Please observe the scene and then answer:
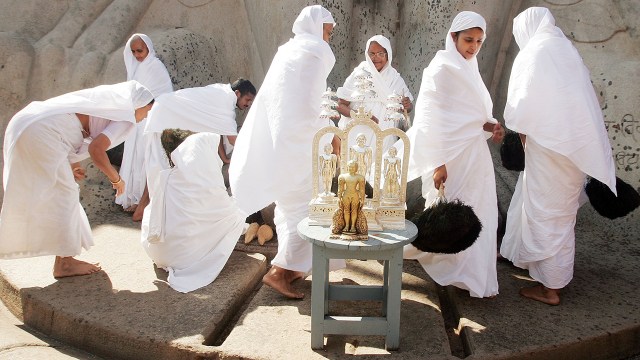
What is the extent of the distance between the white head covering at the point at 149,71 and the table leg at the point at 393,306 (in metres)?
4.01

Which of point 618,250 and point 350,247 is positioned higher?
point 350,247

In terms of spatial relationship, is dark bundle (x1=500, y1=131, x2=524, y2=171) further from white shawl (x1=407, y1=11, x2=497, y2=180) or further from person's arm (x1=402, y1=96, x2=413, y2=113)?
person's arm (x1=402, y1=96, x2=413, y2=113)

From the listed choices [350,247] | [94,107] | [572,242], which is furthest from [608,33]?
[94,107]

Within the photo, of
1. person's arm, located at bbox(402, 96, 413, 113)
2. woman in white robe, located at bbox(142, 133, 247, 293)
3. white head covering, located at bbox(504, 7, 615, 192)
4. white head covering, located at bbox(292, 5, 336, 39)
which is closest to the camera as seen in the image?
white head covering, located at bbox(504, 7, 615, 192)

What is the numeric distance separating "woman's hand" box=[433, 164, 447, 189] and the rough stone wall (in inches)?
109

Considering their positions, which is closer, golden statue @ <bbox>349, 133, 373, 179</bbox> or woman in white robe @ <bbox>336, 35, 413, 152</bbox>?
golden statue @ <bbox>349, 133, 373, 179</bbox>

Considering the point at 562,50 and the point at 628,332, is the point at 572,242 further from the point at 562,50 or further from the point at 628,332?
the point at 562,50

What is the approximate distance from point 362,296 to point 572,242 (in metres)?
1.52

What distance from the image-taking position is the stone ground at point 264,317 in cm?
334

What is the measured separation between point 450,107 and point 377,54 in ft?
6.53

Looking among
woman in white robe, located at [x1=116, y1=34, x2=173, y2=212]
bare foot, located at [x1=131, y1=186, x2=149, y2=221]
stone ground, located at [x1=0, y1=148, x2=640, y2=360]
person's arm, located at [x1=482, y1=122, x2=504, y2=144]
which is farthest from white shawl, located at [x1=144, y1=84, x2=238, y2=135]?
person's arm, located at [x1=482, y1=122, x2=504, y2=144]

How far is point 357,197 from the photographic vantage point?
315 cm

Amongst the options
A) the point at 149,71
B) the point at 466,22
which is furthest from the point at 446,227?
the point at 149,71

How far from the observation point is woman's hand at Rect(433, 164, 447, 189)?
151 inches
